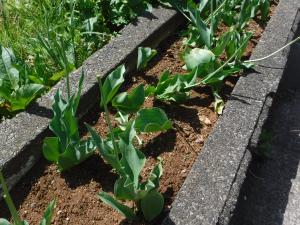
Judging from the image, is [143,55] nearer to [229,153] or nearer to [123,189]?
[229,153]

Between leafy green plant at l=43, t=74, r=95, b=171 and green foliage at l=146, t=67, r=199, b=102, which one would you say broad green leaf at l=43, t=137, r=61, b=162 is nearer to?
leafy green plant at l=43, t=74, r=95, b=171

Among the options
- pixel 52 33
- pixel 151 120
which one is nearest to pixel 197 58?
pixel 151 120

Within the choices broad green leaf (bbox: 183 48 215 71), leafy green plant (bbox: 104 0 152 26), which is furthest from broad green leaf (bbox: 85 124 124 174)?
leafy green plant (bbox: 104 0 152 26)

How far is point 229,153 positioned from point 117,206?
596mm

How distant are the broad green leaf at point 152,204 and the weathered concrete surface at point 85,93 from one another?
0.54 meters

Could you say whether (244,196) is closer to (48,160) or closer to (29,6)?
(48,160)

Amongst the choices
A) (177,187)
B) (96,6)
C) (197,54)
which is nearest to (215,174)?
(177,187)

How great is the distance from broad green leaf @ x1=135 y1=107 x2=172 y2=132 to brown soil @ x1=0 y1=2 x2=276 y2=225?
148mm

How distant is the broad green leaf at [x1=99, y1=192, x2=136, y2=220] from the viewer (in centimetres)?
161

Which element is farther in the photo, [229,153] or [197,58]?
[197,58]

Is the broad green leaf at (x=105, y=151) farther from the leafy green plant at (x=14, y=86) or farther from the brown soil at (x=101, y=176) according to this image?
the leafy green plant at (x=14, y=86)

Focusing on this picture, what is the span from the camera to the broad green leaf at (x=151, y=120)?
193 centimetres

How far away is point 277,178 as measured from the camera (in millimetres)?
2629

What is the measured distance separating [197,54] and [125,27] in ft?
1.76
